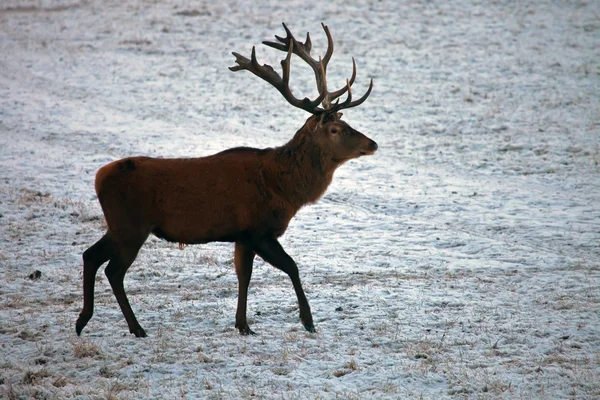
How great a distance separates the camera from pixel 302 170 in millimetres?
7840

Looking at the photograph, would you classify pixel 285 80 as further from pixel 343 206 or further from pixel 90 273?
pixel 343 206

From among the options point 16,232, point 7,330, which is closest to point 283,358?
point 7,330

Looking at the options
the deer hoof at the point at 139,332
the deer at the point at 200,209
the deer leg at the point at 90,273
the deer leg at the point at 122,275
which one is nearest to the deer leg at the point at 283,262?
the deer at the point at 200,209

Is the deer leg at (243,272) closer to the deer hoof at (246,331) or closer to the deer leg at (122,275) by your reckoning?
the deer hoof at (246,331)

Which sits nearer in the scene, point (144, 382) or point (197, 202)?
point (144, 382)

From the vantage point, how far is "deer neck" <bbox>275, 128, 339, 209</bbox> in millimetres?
7719

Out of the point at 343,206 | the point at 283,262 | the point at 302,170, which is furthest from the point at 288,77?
the point at 343,206

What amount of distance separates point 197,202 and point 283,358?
182 centimetres

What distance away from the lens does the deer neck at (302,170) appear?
7719 millimetres

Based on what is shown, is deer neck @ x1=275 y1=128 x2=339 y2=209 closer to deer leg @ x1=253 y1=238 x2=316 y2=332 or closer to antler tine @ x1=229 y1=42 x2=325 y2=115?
antler tine @ x1=229 y1=42 x2=325 y2=115

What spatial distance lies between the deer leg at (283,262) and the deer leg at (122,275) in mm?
1211

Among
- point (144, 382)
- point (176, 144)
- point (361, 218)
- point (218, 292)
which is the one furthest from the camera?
point (176, 144)

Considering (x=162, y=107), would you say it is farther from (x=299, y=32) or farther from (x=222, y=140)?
(x=299, y=32)

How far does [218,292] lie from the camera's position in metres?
8.55
